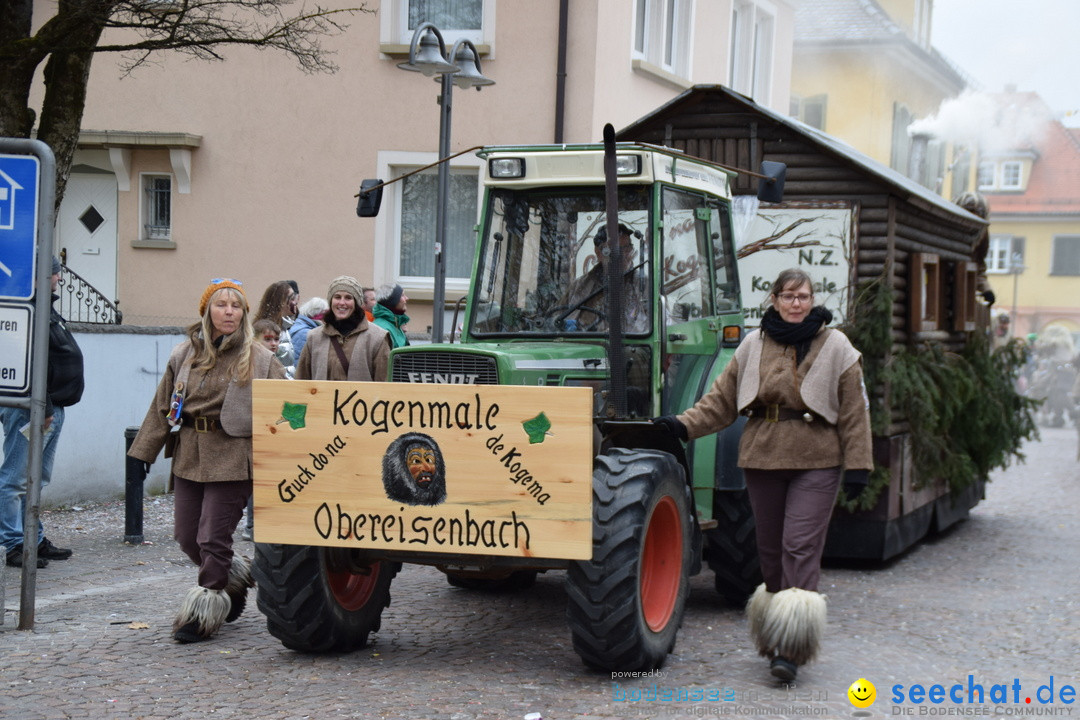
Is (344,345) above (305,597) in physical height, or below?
above

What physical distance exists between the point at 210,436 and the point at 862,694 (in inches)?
132

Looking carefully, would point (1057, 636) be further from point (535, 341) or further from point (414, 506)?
point (414, 506)

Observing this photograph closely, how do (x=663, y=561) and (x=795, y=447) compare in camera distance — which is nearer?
(x=795, y=447)

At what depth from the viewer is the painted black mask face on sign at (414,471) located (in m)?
6.16

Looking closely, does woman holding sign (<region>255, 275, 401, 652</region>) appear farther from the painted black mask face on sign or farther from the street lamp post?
the street lamp post

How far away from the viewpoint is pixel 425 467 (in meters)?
6.19

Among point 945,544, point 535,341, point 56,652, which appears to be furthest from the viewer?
point 945,544

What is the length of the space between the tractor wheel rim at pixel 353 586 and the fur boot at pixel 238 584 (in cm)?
62

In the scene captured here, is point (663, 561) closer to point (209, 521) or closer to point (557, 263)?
point (557, 263)

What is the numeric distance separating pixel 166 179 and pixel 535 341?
10.8 metres

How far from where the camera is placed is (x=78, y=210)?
669 inches

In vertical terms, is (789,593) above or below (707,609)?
above

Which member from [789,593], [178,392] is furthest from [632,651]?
[178,392]

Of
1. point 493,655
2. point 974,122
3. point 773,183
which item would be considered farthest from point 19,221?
point 974,122
